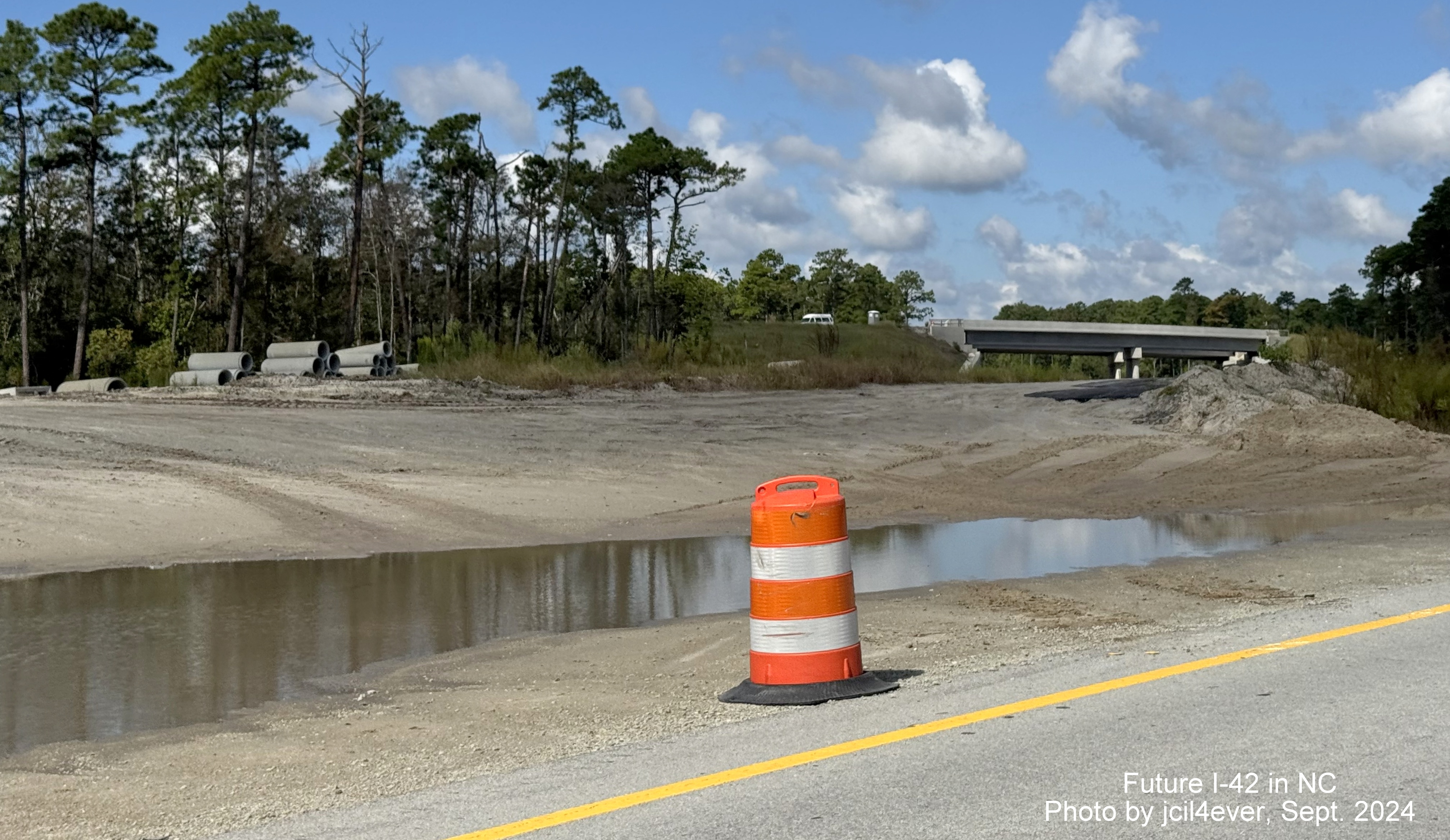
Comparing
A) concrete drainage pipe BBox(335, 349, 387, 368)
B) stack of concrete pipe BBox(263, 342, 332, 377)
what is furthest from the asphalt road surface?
concrete drainage pipe BBox(335, 349, 387, 368)

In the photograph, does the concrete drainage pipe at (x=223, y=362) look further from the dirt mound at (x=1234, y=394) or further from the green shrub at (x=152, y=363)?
the dirt mound at (x=1234, y=394)

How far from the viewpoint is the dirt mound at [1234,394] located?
1092 inches

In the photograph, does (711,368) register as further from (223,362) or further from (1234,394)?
(1234,394)

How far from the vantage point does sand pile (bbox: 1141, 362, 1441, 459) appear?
2578cm

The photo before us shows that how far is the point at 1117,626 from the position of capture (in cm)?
1012

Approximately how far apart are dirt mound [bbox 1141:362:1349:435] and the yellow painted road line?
19141mm

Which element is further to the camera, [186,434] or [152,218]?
[152,218]

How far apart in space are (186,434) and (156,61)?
110 feet

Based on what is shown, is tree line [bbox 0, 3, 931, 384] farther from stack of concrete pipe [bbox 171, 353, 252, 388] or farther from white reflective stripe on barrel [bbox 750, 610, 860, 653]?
white reflective stripe on barrel [bbox 750, 610, 860, 653]

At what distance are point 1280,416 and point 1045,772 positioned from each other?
23.4 meters

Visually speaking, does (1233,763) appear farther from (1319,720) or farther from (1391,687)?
(1391,687)

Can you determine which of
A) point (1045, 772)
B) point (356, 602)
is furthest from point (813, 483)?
point (356, 602)

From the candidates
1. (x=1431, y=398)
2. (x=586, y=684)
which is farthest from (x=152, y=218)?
(x=586, y=684)

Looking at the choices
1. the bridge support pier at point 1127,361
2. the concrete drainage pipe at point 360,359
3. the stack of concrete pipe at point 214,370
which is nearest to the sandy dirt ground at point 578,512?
the stack of concrete pipe at point 214,370
